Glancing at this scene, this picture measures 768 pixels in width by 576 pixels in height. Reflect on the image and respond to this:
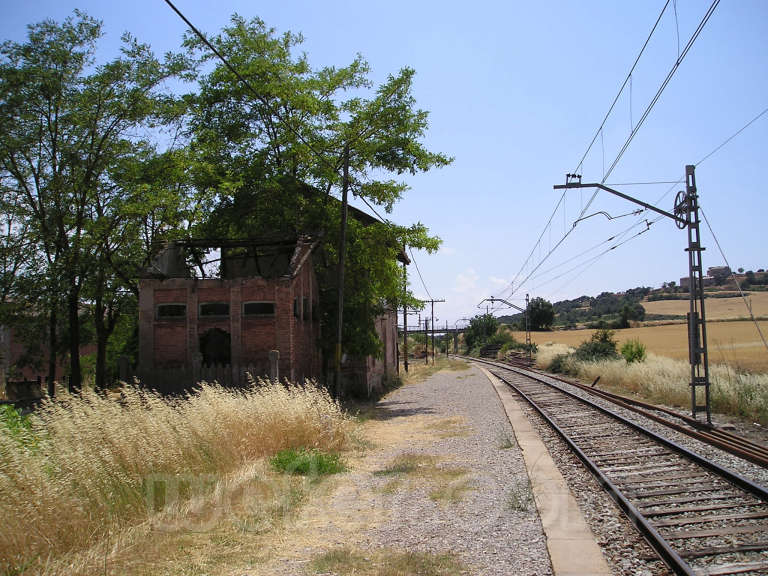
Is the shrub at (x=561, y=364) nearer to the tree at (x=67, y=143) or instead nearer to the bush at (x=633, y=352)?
the bush at (x=633, y=352)

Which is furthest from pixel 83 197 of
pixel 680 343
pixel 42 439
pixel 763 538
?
pixel 680 343

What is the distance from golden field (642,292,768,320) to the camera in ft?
254

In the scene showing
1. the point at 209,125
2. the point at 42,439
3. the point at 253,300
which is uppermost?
the point at 209,125

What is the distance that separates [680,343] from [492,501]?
5133 centimetres

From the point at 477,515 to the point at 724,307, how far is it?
330 feet

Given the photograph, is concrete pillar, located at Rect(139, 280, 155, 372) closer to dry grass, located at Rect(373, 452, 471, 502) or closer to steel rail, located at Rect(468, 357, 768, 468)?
dry grass, located at Rect(373, 452, 471, 502)

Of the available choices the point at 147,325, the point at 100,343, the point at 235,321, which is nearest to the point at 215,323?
the point at 235,321

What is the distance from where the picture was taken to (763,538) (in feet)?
20.4

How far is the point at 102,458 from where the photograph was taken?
7.05 meters

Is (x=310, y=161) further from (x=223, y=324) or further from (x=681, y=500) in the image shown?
(x=681, y=500)

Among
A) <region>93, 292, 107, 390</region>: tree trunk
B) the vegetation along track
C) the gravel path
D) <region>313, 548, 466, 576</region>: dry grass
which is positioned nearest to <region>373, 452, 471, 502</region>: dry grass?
the gravel path

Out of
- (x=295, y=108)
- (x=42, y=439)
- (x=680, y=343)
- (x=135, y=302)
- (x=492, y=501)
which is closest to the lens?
(x=42, y=439)

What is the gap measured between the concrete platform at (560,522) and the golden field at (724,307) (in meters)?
65.6

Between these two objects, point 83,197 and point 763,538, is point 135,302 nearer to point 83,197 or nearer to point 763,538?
point 83,197
